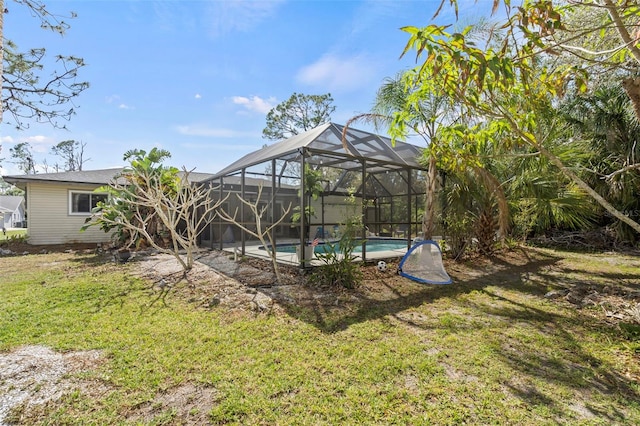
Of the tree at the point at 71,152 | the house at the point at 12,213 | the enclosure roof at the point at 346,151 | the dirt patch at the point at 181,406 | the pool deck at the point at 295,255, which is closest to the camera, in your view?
the dirt patch at the point at 181,406

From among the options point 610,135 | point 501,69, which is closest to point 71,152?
point 501,69

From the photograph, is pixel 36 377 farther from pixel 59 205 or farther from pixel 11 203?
pixel 11 203

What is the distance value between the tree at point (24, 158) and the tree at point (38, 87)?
3129 cm

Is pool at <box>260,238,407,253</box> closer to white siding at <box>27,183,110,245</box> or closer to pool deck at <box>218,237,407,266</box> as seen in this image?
pool deck at <box>218,237,407,266</box>

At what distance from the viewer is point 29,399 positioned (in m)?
2.30

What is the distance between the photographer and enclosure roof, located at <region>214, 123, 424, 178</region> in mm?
6586

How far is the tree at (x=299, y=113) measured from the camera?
80.7ft

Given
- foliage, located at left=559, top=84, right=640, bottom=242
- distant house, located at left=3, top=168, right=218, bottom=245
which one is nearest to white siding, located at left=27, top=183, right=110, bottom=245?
distant house, located at left=3, top=168, right=218, bottom=245

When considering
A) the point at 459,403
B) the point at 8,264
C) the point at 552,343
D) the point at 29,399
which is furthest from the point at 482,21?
the point at 8,264

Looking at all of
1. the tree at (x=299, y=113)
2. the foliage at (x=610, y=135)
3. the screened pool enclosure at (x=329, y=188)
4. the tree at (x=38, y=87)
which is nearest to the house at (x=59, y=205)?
the tree at (x=38, y=87)

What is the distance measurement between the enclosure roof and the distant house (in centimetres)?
846

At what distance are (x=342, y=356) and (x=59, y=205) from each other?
571 inches

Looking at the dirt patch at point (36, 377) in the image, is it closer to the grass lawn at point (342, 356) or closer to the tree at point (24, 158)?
the grass lawn at point (342, 356)

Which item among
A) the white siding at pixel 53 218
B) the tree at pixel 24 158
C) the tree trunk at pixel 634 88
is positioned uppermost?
the tree at pixel 24 158
